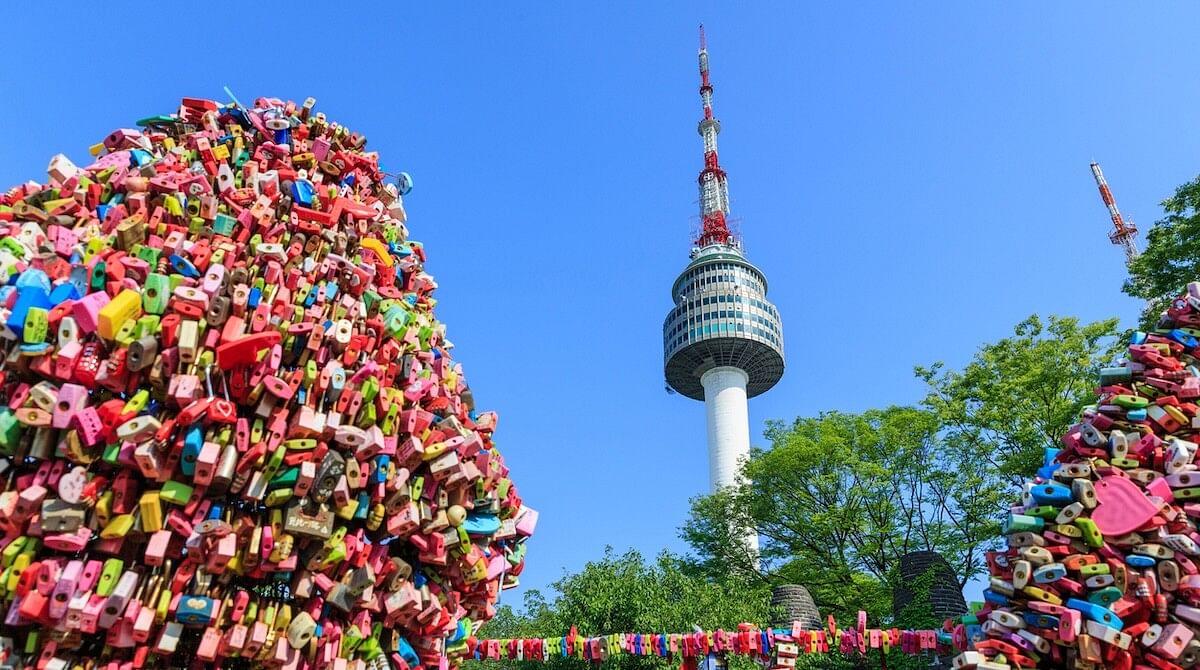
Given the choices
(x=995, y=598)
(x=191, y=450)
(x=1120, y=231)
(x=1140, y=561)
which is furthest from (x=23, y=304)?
(x=1120, y=231)

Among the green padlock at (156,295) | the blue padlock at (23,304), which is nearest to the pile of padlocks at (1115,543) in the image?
the green padlock at (156,295)

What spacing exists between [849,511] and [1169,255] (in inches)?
506

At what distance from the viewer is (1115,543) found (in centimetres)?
709

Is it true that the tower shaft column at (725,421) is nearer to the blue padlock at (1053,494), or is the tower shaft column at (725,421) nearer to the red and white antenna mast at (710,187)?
the red and white antenna mast at (710,187)

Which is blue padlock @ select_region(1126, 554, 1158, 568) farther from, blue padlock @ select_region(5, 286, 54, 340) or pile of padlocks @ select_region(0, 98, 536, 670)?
blue padlock @ select_region(5, 286, 54, 340)

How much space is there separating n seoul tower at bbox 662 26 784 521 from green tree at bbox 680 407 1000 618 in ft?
96.1

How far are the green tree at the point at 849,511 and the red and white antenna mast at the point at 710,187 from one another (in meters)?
39.7

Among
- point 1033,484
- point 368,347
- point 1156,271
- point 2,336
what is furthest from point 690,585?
point 2,336

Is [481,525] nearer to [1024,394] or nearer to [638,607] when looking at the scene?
[638,607]

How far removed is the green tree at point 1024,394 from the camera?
23297 mm

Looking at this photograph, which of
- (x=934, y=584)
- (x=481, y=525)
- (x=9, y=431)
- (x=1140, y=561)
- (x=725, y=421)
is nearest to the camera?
(x=9, y=431)

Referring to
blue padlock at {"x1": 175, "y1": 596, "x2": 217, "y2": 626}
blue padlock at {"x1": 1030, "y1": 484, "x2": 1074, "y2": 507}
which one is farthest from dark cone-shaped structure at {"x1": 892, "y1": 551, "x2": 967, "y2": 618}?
blue padlock at {"x1": 175, "y1": 596, "x2": 217, "y2": 626}

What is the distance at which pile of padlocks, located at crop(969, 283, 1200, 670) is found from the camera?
266 inches

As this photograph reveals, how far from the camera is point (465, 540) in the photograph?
7.03 meters
